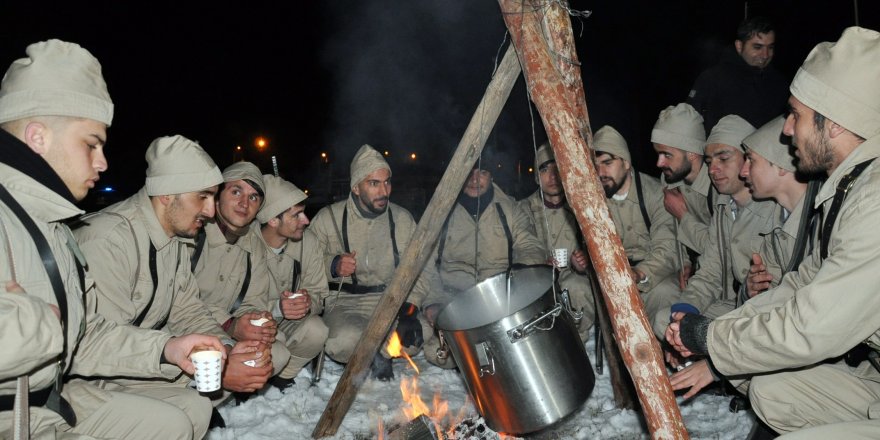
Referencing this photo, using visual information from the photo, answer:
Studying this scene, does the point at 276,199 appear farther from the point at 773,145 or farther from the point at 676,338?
the point at 773,145

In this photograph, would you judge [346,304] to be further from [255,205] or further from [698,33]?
[698,33]

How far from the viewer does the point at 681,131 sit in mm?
5586

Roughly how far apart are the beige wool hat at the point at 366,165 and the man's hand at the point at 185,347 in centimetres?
306

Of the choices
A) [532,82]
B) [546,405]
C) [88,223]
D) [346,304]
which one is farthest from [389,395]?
[532,82]

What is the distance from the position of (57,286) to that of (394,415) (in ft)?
9.90

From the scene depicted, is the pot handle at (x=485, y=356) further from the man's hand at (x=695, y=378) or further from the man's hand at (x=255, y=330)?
the man's hand at (x=255, y=330)

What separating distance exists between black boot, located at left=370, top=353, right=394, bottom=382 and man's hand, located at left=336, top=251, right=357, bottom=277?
90 centimetres

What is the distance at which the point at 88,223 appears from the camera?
3.70m

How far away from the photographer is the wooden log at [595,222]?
2.82 metres

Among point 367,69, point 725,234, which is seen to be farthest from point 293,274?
point 367,69

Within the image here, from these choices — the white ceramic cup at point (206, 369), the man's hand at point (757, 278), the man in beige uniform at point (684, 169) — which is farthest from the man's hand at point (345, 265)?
the man's hand at point (757, 278)

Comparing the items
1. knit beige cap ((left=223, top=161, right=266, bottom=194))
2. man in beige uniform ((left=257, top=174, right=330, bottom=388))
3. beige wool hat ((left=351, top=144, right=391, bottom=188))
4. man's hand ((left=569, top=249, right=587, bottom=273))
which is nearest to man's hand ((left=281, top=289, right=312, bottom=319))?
man in beige uniform ((left=257, top=174, right=330, bottom=388))

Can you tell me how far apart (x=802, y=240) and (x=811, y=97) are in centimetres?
102

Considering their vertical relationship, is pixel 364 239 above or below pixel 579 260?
above
